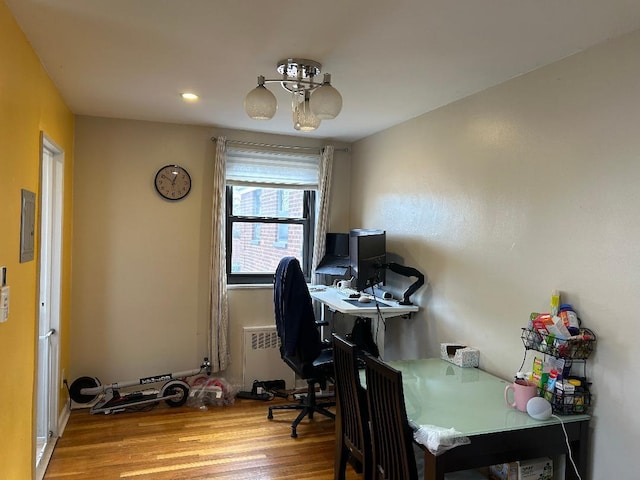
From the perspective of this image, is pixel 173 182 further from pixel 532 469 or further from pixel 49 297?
pixel 532 469

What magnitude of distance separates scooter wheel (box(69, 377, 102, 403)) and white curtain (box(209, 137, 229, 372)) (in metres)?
0.95

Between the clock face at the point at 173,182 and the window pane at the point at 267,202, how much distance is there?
1.59 feet

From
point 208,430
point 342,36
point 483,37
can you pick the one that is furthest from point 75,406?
point 483,37

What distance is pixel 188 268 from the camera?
13.2 feet

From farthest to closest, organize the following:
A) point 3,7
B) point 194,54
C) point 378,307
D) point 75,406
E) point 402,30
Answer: point 75,406 < point 378,307 < point 194,54 < point 402,30 < point 3,7

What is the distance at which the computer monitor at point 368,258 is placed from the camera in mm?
3438

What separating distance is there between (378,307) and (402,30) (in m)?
1.87

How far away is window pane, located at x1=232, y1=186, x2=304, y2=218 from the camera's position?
4.32 metres

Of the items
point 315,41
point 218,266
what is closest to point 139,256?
point 218,266

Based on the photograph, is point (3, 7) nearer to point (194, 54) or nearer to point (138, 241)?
point (194, 54)

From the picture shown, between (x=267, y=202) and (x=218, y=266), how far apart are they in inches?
Answer: 31.7

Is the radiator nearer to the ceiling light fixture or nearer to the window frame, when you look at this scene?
the window frame

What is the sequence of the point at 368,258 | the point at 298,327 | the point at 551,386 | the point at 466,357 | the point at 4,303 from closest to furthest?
the point at 4,303 < the point at 551,386 < the point at 466,357 < the point at 298,327 < the point at 368,258

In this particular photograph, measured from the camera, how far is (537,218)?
236cm
